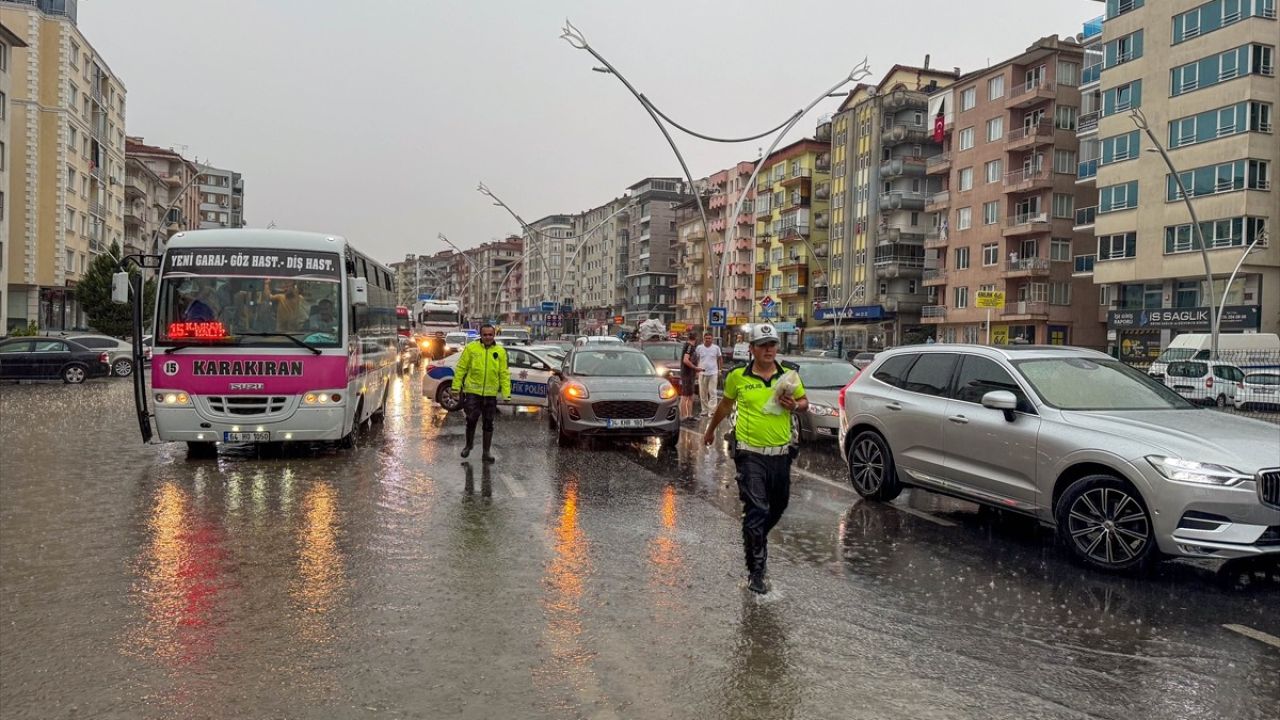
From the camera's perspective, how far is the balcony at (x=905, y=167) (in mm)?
73438

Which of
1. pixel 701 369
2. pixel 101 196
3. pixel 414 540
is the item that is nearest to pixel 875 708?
pixel 414 540

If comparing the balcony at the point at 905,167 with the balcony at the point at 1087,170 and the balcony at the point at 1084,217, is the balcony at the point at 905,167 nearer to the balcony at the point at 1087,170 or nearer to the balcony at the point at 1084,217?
the balcony at the point at 1084,217

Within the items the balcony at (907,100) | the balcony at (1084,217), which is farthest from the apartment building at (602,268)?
the balcony at (1084,217)

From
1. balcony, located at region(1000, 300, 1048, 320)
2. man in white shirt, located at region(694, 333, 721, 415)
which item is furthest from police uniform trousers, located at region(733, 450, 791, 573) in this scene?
balcony, located at region(1000, 300, 1048, 320)

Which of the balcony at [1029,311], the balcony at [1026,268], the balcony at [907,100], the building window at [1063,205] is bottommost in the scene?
the balcony at [1029,311]

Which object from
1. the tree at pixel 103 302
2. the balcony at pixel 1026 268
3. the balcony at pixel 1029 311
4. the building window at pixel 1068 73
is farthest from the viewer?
the building window at pixel 1068 73

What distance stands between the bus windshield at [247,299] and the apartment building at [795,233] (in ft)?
237

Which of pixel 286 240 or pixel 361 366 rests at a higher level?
pixel 286 240

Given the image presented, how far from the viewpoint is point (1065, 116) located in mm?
60281

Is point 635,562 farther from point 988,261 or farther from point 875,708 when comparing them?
point 988,261

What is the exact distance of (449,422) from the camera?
18.6 m

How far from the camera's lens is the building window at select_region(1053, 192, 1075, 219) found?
196 ft

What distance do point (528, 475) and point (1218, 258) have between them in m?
43.8

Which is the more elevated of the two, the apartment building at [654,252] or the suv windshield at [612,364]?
the apartment building at [654,252]
